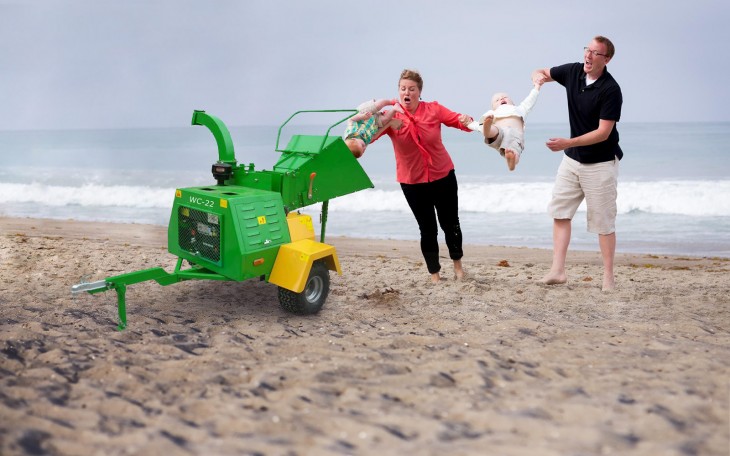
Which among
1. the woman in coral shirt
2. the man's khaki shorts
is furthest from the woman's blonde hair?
the man's khaki shorts

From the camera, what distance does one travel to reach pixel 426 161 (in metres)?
5.21

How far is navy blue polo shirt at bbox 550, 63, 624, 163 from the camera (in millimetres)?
4898

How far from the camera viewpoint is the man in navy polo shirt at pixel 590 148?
4902 mm

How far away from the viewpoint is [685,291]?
5.52m

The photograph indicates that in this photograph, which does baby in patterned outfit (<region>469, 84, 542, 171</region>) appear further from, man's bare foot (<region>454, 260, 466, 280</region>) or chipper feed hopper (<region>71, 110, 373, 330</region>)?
man's bare foot (<region>454, 260, 466, 280</region>)

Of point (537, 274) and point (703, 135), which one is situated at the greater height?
point (703, 135)

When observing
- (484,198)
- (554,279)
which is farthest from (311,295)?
(484,198)

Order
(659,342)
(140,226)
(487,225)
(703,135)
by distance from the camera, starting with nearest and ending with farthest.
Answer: (659,342), (140,226), (487,225), (703,135)

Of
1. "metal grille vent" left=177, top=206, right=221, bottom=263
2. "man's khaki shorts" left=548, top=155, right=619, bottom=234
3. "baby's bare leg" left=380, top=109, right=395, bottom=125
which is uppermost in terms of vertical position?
"baby's bare leg" left=380, top=109, right=395, bottom=125

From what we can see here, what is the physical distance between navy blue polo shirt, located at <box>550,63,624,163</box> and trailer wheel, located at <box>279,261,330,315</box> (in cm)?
226

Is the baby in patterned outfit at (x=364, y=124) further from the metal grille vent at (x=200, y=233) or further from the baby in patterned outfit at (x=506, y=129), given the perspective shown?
the metal grille vent at (x=200, y=233)

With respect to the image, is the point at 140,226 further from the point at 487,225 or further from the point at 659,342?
the point at 659,342

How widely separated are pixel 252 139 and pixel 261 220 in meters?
37.3

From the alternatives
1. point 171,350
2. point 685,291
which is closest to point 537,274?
point 685,291
